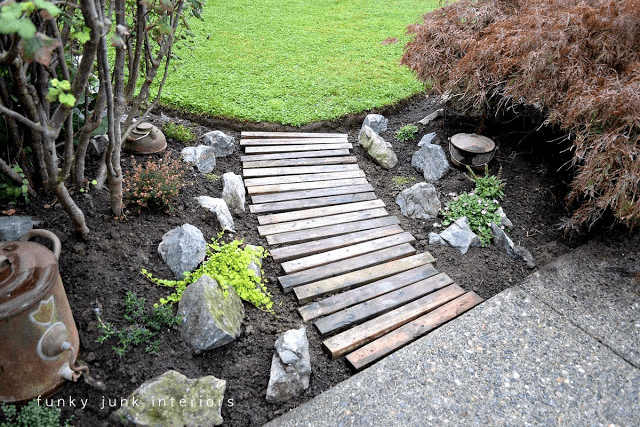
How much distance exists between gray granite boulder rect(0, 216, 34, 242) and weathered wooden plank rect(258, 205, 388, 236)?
186cm

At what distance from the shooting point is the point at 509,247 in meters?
4.12

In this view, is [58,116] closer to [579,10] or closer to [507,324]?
[507,324]

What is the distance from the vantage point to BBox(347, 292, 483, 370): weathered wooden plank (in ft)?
10.0

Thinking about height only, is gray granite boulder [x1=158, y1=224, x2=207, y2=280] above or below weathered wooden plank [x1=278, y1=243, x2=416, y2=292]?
above

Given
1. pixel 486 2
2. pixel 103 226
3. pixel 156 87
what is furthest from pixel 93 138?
pixel 486 2

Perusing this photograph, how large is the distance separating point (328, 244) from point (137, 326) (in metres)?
1.86

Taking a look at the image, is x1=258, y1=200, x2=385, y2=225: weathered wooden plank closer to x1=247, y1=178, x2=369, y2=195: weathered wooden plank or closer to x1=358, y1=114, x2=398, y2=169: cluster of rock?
x1=247, y1=178, x2=369, y2=195: weathered wooden plank

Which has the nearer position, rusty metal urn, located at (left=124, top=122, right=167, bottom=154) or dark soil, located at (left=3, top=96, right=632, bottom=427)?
dark soil, located at (left=3, top=96, right=632, bottom=427)

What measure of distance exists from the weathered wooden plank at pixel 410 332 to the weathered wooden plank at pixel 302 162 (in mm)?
2407

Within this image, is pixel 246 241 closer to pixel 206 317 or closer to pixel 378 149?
pixel 206 317

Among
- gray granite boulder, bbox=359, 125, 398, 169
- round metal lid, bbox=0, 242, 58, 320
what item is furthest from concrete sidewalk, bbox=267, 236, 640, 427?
gray granite boulder, bbox=359, 125, 398, 169

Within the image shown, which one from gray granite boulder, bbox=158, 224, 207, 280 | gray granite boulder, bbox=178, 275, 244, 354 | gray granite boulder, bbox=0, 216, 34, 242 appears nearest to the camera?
gray granite boulder, bbox=178, 275, 244, 354

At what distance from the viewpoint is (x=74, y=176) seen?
3475mm

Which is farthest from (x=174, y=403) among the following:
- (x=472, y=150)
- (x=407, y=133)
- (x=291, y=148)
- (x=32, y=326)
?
(x=407, y=133)
